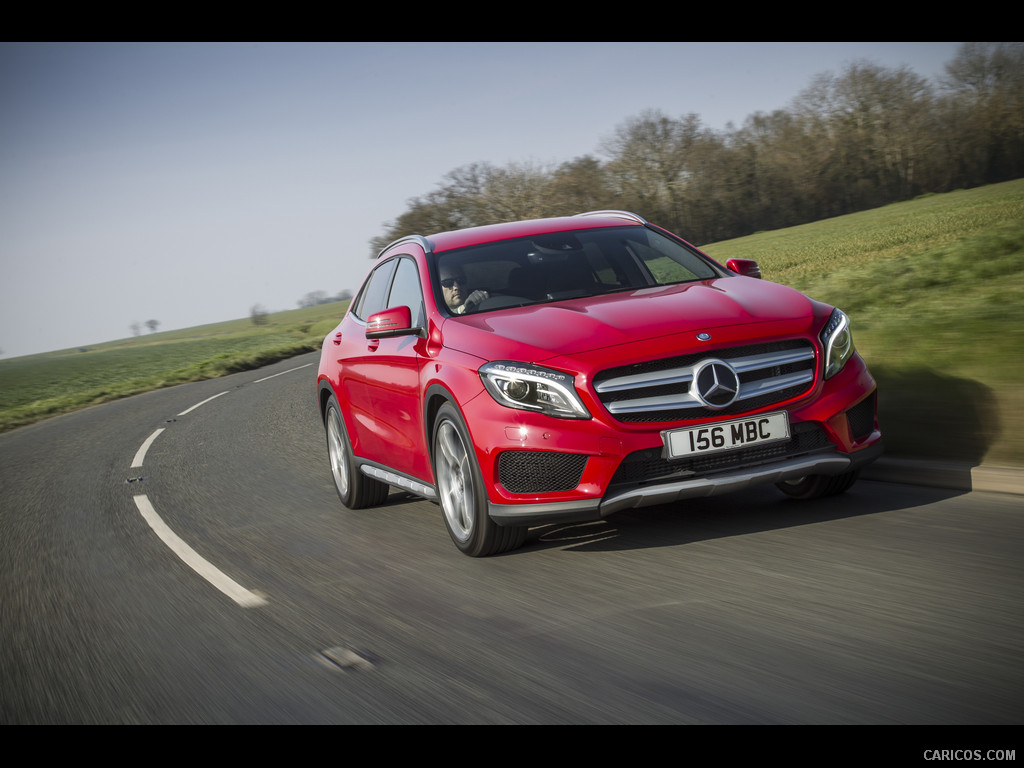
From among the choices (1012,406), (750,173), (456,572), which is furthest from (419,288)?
(750,173)

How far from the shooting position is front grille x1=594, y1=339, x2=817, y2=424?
16.1 feet

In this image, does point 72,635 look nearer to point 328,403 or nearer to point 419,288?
point 419,288

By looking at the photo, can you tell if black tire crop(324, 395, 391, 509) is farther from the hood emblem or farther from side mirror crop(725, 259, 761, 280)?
the hood emblem

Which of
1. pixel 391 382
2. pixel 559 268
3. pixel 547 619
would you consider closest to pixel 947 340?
pixel 559 268

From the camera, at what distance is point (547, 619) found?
174 inches

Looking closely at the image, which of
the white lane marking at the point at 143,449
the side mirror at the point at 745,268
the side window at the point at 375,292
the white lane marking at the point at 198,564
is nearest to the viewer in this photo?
the white lane marking at the point at 198,564

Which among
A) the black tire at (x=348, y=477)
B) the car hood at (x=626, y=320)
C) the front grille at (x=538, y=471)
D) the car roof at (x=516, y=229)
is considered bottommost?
the black tire at (x=348, y=477)

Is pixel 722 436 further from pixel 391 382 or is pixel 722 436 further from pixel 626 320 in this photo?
pixel 391 382

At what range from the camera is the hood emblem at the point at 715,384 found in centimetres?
493

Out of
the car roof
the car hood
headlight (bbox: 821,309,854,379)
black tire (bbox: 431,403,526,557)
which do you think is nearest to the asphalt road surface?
black tire (bbox: 431,403,526,557)

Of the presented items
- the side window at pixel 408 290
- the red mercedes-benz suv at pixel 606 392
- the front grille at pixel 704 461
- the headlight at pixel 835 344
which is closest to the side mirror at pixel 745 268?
the red mercedes-benz suv at pixel 606 392

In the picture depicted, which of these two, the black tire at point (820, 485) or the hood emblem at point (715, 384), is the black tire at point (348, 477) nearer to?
the black tire at point (820, 485)

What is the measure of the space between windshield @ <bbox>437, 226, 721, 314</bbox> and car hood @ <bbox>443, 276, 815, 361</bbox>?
0.26 m

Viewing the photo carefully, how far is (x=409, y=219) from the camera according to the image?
48.9m
